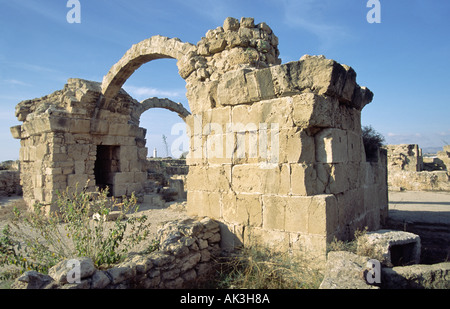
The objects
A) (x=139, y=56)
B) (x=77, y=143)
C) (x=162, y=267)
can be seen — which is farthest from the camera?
(x=77, y=143)

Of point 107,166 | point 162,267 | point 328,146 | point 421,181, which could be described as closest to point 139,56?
point 107,166

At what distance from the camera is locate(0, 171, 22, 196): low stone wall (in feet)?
40.0

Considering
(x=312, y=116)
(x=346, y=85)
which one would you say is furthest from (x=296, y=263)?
(x=346, y=85)

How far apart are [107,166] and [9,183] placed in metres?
5.78

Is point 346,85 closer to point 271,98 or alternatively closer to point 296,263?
point 271,98

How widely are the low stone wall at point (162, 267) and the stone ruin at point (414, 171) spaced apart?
39.8ft

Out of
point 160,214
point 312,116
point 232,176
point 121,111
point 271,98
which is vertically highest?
point 121,111

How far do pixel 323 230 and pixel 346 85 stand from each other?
1.85m

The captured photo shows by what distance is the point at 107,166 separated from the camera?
389 inches

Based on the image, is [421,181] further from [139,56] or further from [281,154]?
[139,56]

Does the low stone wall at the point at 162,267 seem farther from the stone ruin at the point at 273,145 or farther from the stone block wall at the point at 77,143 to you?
the stone block wall at the point at 77,143

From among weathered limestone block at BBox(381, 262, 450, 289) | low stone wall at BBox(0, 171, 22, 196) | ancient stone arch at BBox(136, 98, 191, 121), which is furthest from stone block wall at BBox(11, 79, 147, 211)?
weathered limestone block at BBox(381, 262, 450, 289)

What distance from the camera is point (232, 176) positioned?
3.89 meters

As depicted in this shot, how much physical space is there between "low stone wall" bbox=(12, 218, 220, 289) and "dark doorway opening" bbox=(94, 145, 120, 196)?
657 cm
